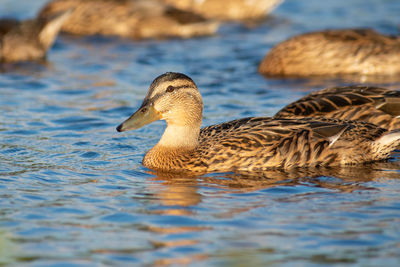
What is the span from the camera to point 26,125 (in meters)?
11.6

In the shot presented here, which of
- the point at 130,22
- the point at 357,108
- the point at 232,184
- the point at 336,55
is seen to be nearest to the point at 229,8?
the point at 130,22

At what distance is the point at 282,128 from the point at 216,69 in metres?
6.32

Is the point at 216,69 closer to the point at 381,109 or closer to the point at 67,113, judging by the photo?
the point at 67,113

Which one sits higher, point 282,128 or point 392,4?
point 392,4

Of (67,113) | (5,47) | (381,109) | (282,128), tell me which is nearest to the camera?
(282,128)

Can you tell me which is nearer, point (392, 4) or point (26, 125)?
point (26, 125)

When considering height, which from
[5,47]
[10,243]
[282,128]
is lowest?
[10,243]

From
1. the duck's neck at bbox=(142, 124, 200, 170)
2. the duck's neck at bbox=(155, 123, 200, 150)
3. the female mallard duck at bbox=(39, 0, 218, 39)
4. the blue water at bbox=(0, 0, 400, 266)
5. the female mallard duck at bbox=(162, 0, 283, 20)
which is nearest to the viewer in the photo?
the blue water at bbox=(0, 0, 400, 266)

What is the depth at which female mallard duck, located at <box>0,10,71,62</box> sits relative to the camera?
646 inches

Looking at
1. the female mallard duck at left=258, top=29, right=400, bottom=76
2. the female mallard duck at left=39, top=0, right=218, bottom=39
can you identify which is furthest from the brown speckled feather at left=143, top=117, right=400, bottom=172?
the female mallard duck at left=39, top=0, right=218, bottom=39

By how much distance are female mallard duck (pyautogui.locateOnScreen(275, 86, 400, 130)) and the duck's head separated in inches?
61.2

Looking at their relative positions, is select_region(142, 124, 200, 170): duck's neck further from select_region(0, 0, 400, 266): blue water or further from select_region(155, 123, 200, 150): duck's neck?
select_region(0, 0, 400, 266): blue water

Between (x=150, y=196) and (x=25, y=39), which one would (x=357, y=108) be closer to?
(x=150, y=196)

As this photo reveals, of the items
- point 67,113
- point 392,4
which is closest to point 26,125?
point 67,113
